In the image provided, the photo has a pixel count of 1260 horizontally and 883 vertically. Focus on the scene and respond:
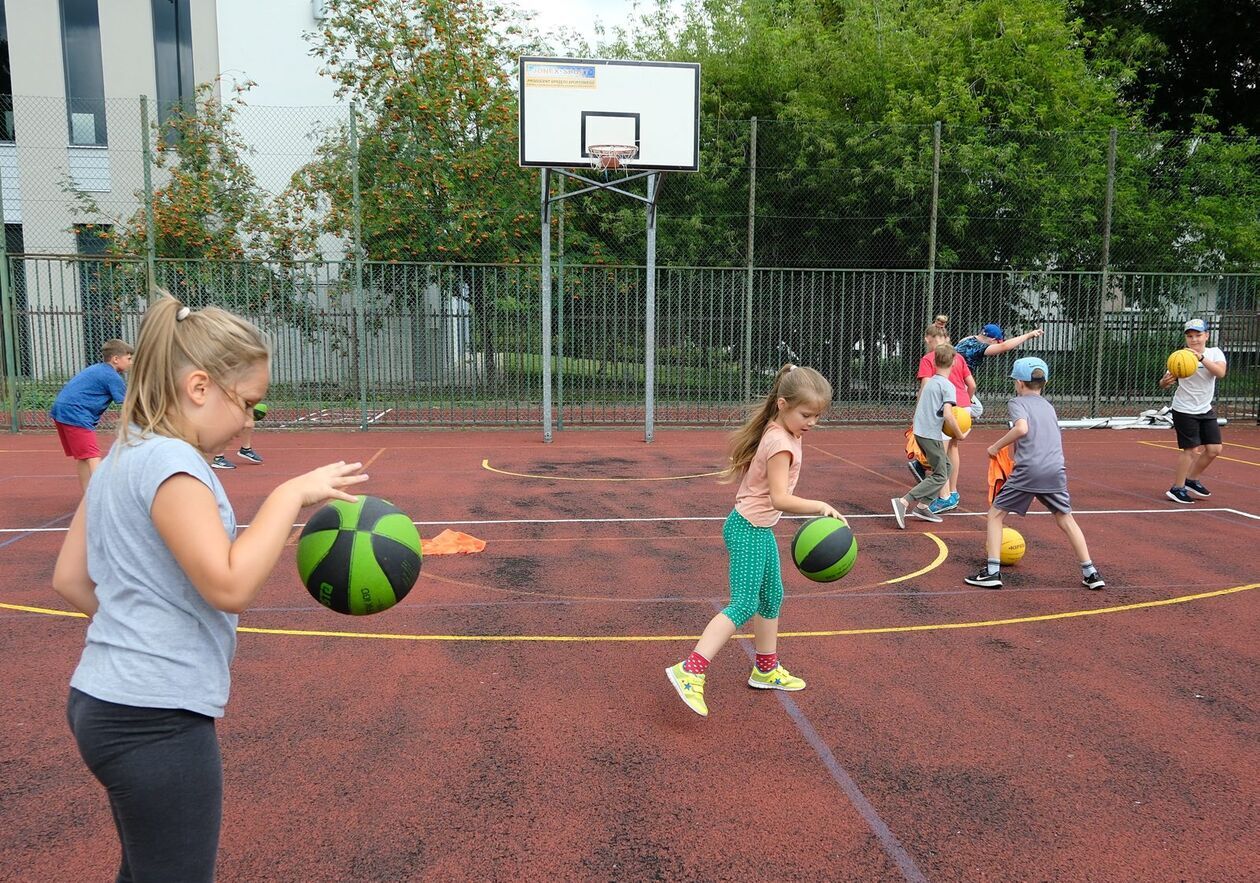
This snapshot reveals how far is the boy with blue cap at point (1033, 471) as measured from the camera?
5.98 m

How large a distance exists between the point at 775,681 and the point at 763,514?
2.82 feet

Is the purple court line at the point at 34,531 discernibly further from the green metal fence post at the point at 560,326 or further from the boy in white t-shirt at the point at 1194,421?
the boy in white t-shirt at the point at 1194,421

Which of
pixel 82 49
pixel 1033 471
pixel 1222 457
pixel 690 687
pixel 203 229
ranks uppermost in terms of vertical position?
pixel 82 49

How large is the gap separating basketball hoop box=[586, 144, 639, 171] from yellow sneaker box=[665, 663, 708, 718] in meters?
10.2

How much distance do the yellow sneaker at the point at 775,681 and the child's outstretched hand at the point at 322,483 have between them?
2.85 metres

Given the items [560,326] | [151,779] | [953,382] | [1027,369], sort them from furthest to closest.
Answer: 1. [560,326]
2. [953,382]
3. [1027,369]
4. [151,779]

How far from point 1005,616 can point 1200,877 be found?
9.00 ft

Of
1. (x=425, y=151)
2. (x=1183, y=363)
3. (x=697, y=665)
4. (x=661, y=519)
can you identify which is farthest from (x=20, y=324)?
(x=1183, y=363)

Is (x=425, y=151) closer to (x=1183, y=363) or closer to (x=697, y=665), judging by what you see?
(x=1183, y=363)

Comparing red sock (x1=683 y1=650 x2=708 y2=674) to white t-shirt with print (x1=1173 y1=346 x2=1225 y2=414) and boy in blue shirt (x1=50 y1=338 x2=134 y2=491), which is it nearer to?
boy in blue shirt (x1=50 y1=338 x2=134 y2=491)

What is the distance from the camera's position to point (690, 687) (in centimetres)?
408

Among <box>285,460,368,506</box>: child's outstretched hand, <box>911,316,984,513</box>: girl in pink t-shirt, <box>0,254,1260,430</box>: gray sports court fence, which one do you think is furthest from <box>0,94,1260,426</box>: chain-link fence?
<box>285,460,368,506</box>: child's outstretched hand

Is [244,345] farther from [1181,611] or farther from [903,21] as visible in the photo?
[903,21]

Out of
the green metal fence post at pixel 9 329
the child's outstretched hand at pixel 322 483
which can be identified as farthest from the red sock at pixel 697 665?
the green metal fence post at pixel 9 329
